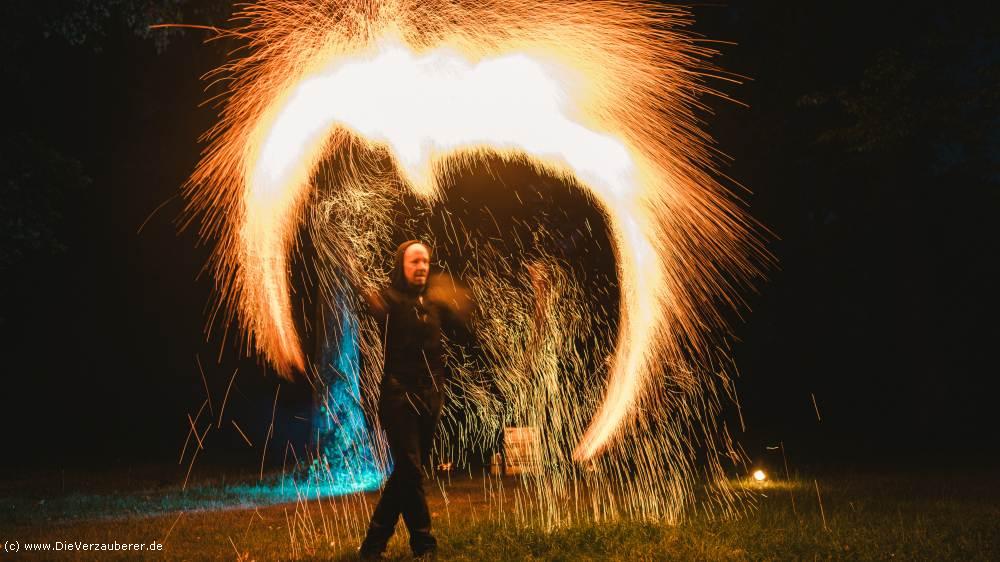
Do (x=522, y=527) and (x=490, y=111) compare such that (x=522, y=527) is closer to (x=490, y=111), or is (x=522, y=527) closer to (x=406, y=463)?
(x=406, y=463)

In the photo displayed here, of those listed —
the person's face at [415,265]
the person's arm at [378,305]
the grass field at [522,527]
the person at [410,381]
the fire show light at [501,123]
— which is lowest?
the grass field at [522,527]

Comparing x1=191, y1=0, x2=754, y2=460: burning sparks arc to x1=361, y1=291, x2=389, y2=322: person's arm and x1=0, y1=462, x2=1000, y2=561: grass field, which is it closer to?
x1=0, y1=462, x2=1000, y2=561: grass field

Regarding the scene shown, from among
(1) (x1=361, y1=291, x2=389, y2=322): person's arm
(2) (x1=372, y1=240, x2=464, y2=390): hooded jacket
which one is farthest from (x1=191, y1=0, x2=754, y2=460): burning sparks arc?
(2) (x1=372, y1=240, x2=464, y2=390): hooded jacket

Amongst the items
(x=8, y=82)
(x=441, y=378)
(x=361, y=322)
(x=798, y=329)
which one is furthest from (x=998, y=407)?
(x=8, y=82)

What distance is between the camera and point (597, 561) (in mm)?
5844

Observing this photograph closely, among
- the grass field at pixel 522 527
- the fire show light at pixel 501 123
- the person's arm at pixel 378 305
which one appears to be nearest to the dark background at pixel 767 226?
the grass field at pixel 522 527

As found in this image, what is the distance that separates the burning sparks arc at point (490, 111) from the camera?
24.9 ft

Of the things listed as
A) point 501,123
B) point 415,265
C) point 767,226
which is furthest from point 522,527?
point 767,226

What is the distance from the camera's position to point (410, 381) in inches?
231

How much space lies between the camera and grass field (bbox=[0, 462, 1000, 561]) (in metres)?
6.21

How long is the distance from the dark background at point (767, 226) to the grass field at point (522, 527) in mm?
4616

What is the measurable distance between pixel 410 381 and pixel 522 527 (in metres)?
1.70

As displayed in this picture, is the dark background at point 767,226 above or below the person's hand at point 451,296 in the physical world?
above

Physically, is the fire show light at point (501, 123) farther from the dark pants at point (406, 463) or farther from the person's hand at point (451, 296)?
the dark pants at point (406, 463)
